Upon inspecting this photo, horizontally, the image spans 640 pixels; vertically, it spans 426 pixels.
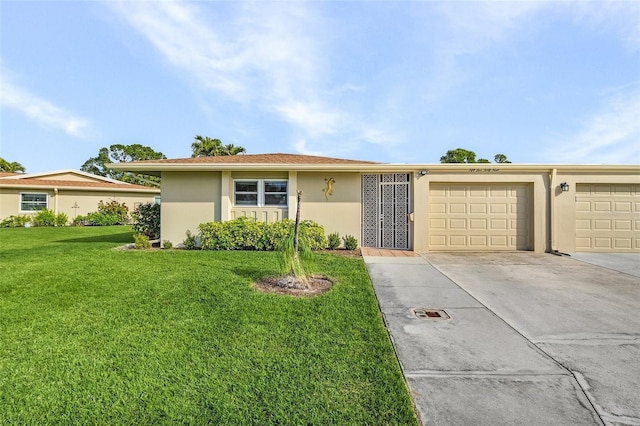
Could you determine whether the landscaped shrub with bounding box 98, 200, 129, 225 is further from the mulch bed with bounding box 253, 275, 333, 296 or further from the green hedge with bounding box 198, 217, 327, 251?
the mulch bed with bounding box 253, 275, 333, 296

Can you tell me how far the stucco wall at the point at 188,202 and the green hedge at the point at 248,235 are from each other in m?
0.74

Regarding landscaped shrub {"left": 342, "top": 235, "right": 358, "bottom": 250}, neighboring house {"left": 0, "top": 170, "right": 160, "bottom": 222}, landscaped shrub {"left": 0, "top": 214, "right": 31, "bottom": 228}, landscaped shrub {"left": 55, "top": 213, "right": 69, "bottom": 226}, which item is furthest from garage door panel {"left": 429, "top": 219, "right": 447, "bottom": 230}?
landscaped shrub {"left": 0, "top": 214, "right": 31, "bottom": 228}

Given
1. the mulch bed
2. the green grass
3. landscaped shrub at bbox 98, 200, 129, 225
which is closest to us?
the green grass

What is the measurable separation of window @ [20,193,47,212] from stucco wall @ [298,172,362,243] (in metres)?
18.6

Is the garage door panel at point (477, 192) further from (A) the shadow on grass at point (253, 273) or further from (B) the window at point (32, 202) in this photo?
(B) the window at point (32, 202)

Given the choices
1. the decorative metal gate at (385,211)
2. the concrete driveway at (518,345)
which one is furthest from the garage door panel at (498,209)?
the concrete driveway at (518,345)

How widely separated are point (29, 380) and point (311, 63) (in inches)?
445

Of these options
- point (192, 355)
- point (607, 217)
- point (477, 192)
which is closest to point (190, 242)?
point (192, 355)

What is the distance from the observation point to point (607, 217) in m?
9.28

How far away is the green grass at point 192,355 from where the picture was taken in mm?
2076

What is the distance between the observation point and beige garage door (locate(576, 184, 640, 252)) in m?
9.20

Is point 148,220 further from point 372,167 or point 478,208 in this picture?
point 478,208

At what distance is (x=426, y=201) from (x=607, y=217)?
581cm

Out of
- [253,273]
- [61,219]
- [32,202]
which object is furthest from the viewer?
[61,219]
